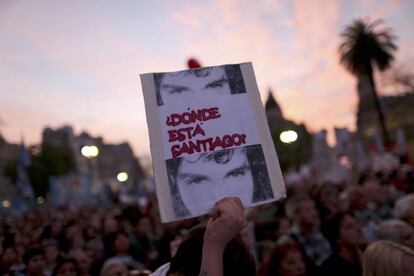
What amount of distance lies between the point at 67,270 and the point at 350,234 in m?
3.01

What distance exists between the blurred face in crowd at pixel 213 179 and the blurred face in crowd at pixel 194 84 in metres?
0.33

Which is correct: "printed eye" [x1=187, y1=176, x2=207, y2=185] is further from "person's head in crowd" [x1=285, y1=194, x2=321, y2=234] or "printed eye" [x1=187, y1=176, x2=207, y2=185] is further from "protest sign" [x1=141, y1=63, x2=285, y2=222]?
"person's head in crowd" [x1=285, y1=194, x2=321, y2=234]

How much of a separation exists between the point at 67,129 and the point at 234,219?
107m

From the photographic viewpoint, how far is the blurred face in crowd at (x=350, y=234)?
14.1ft

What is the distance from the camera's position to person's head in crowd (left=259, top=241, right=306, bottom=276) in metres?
4.01

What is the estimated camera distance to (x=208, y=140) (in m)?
2.16

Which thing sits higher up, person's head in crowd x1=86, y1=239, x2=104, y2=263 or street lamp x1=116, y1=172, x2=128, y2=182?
street lamp x1=116, y1=172, x2=128, y2=182

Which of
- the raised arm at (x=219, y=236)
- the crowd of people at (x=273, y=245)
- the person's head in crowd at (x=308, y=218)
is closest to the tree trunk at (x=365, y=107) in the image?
the crowd of people at (x=273, y=245)

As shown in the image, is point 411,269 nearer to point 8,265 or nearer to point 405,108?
point 8,265

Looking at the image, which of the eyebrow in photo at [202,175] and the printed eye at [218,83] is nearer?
the eyebrow in photo at [202,175]

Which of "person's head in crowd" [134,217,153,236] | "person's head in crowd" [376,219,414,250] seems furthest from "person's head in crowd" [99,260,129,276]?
"person's head in crowd" [134,217,153,236]

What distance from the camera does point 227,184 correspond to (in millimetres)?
2045

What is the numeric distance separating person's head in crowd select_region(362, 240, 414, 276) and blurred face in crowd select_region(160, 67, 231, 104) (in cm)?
159

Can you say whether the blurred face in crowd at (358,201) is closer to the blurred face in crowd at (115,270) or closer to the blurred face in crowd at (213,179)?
the blurred face in crowd at (115,270)
